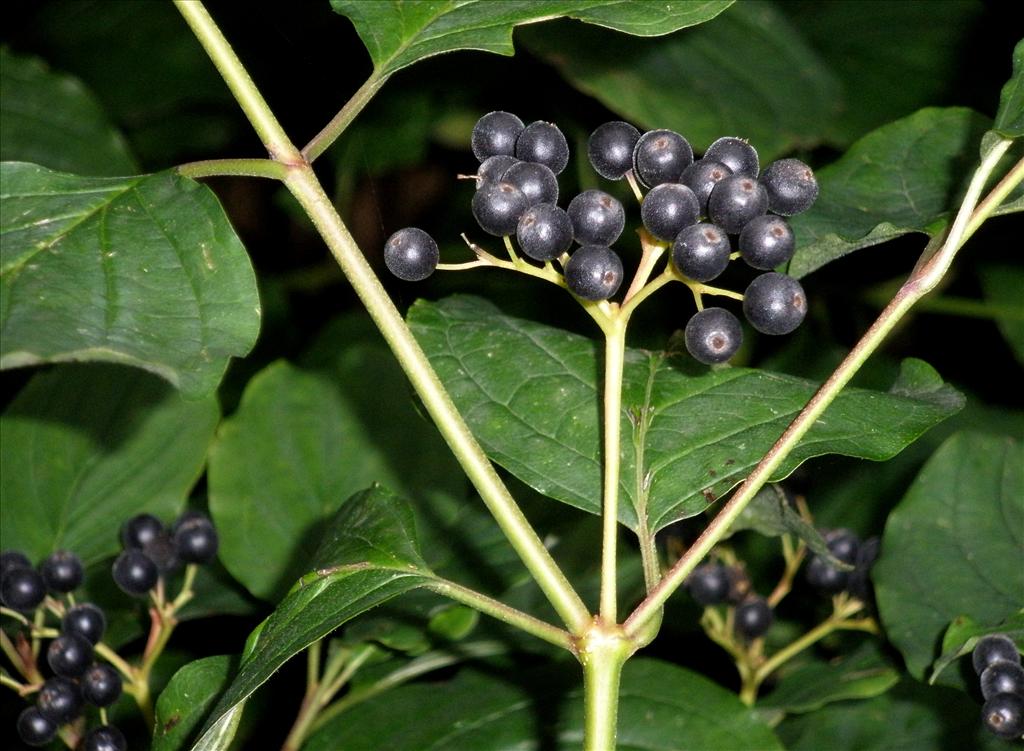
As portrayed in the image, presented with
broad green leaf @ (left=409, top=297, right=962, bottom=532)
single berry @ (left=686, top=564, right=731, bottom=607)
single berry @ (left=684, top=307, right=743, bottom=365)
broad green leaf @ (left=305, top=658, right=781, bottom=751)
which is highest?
single berry @ (left=684, top=307, right=743, bottom=365)

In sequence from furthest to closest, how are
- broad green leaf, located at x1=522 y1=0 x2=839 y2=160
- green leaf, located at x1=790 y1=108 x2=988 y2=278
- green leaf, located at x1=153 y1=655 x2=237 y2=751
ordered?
broad green leaf, located at x1=522 y1=0 x2=839 y2=160 → green leaf, located at x1=790 y1=108 x2=988 y2=278 → green leaf, located at x1=153 y1=655 x2=237 y2=751

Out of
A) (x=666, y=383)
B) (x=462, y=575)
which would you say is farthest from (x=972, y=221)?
→ (x=462, y=575)

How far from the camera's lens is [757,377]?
4.21ft

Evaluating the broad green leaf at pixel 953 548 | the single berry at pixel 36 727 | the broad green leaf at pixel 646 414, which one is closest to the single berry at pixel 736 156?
the broad green leaf at pixel 646 414

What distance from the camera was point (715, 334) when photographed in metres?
1.07

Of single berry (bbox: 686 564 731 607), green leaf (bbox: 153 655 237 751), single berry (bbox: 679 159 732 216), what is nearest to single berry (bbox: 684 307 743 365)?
single berry (bbox: 679 159 732 216)

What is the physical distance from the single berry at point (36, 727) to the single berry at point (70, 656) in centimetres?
6

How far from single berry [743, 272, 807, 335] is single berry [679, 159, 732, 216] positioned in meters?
0.10

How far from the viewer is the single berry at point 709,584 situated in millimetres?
1699

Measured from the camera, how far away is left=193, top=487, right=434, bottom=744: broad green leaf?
0.98m

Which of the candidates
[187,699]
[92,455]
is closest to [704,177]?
[187,699]

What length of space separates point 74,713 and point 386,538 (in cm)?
67

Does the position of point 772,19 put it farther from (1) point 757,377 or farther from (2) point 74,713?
(2) point 74,713

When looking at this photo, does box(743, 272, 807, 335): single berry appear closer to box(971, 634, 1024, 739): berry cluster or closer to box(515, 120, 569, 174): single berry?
box(515, 120, 569, 174): single berry
